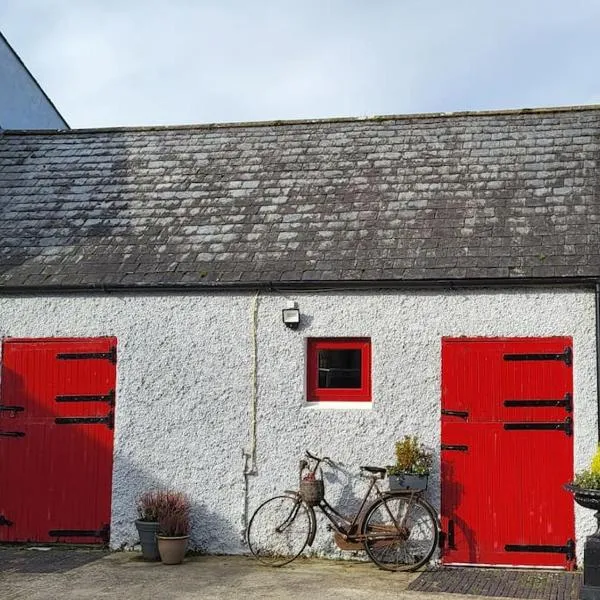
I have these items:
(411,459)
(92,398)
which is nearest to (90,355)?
(92,398)

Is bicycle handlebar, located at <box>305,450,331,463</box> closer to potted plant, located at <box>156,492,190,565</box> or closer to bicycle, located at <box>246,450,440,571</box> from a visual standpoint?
bicycle, located at <box>246,450,440,571</box>

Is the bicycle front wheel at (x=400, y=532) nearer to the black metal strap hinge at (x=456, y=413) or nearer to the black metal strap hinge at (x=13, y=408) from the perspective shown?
the black metal strap hinge at (x=456, y=413)

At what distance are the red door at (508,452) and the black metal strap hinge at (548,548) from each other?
11mm

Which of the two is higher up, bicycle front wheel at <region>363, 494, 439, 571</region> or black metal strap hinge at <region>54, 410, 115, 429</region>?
black metal strap hinge at <region>54, 410, 115, 429</region>

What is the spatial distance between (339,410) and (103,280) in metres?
3.36

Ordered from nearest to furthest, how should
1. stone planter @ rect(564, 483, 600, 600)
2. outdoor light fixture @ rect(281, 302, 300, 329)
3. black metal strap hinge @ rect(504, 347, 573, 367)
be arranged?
stone planter @ rect(564, 483, 600, 600)
black metal strap hinge @ rect(504, 347, 573, 367)
outdoor light fixture @ rect(281, 302, 300, 329)

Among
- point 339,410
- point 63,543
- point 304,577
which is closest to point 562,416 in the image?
point 339,410

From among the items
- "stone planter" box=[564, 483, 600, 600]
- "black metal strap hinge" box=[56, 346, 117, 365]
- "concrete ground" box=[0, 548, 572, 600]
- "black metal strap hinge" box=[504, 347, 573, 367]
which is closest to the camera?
"stone planter" box=[564, 483, 600, 600]

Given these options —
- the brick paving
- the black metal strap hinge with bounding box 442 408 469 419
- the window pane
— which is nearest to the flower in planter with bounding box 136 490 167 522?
the window pane

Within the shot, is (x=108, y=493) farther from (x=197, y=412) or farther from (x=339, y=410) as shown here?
(x=339, y=410)

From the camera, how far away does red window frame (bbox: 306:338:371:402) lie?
33.4ft

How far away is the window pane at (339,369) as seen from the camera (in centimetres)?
1027

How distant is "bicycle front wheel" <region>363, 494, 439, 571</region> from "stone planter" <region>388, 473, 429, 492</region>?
0.10 metres

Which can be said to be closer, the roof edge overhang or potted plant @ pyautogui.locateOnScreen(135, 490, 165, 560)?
the roof edge overhang
